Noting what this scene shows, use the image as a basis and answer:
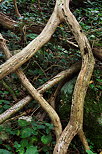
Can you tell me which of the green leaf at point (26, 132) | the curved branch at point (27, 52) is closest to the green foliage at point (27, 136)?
the green leaf at point (26, 132)

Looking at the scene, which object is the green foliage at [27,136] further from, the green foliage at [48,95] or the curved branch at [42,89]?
the curved branch at [42,89]

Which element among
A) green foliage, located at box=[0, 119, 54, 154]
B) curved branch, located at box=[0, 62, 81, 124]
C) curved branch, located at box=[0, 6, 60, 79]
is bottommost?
green foliage, located at box=[0, 119, 54, 154]

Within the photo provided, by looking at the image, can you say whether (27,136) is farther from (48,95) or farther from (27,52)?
(27,52)

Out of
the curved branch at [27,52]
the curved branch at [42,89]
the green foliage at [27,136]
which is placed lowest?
the green foliage at [27,136]

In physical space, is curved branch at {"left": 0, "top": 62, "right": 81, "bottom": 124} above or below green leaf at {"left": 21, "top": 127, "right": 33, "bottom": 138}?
above

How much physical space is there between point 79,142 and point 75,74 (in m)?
1.06

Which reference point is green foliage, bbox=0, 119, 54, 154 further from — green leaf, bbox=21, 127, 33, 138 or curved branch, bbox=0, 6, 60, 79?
curved branch, bbox=0, 6, 60, 79

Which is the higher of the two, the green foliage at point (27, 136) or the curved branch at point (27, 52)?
the curved branch at point (27, 52)

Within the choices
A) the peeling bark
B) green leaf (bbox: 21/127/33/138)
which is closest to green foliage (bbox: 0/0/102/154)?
green leaf (bbox: 21/127/33/138)

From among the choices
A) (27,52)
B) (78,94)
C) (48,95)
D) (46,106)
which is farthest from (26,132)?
(27,52)

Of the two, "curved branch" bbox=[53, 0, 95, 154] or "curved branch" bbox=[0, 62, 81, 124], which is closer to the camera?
"curved branch" bbox=[53, 0, 95, 154]

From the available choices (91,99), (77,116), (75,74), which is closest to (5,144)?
(77,116)

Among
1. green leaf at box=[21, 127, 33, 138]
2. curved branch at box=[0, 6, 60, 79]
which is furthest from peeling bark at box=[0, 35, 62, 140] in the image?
green leaf at box=[21, 127, 33, 138]

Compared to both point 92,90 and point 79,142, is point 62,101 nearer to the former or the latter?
point 92,90
